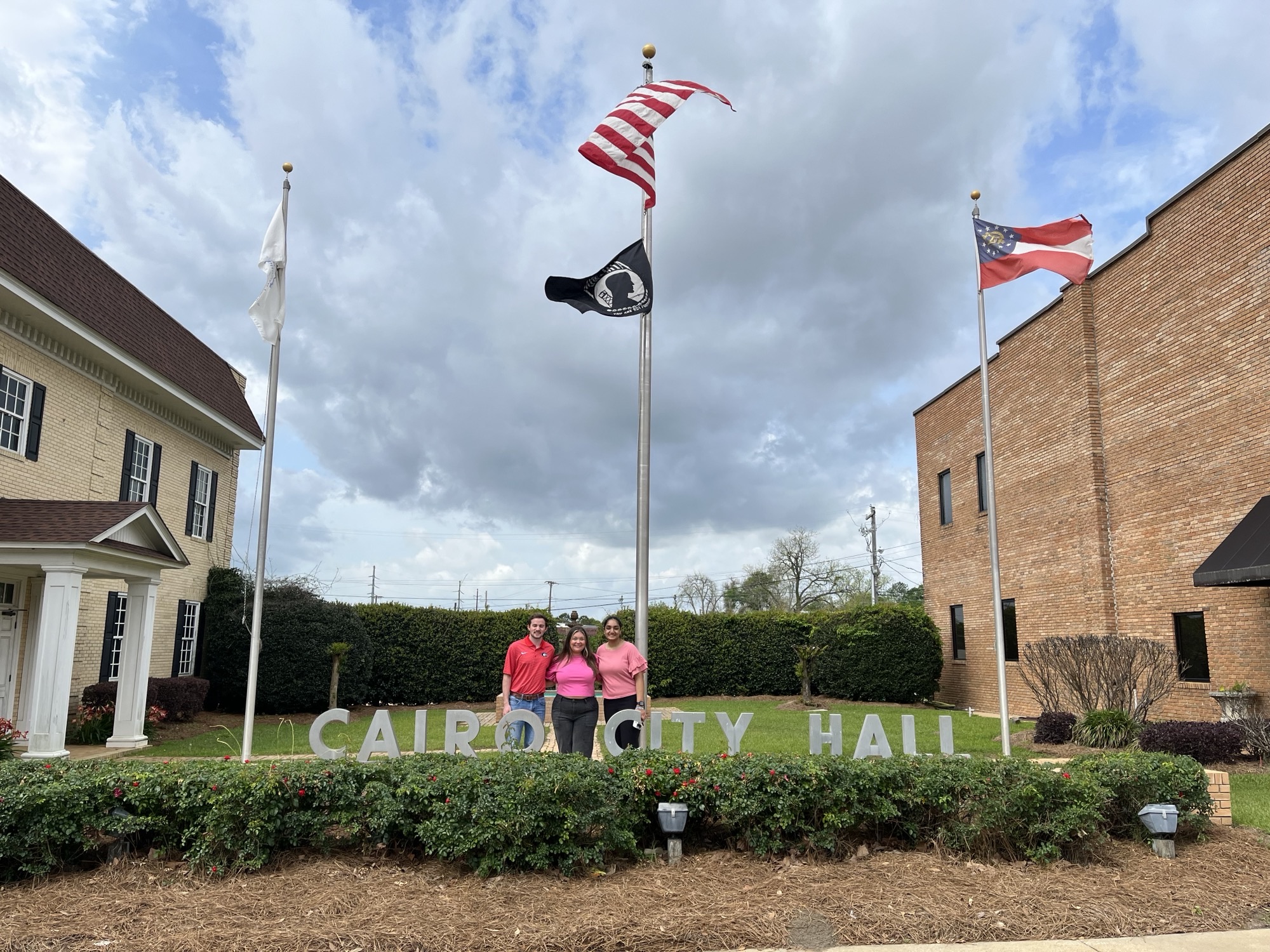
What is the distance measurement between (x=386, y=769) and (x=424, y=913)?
1.64 meters

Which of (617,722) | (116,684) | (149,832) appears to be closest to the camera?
(149,832)

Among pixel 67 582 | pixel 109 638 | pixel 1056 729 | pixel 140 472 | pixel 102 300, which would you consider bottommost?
pixel 1056 729

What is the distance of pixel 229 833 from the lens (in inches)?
240

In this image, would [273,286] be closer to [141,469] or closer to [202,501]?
[141,469]

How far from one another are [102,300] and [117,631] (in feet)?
21.0

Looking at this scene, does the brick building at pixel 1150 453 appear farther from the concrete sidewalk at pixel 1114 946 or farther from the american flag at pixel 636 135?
the american flag at pixel 636 135

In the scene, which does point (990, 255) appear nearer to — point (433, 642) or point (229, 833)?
point (229, 833)

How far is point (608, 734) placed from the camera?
802 centimetres

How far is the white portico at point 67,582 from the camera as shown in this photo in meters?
12.8

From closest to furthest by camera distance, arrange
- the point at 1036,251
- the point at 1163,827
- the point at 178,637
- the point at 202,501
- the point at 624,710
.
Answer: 1. the point at 1163,827
2. the point at 624,710
3. the point at 1036,251
4. the point at 178,637
5. the point at 202,501

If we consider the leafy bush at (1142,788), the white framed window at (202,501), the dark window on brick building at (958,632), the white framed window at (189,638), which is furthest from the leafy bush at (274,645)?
the leafy bush at (1142,788)

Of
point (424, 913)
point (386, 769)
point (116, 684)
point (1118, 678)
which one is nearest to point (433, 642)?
point (116, 684)

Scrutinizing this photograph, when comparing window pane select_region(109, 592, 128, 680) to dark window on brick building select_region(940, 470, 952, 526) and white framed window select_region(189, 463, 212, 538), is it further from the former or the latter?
dark window on brick building select_region(940, 470, 952, 526)

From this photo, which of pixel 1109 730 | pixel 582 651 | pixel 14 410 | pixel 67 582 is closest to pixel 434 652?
pixel 67 582
